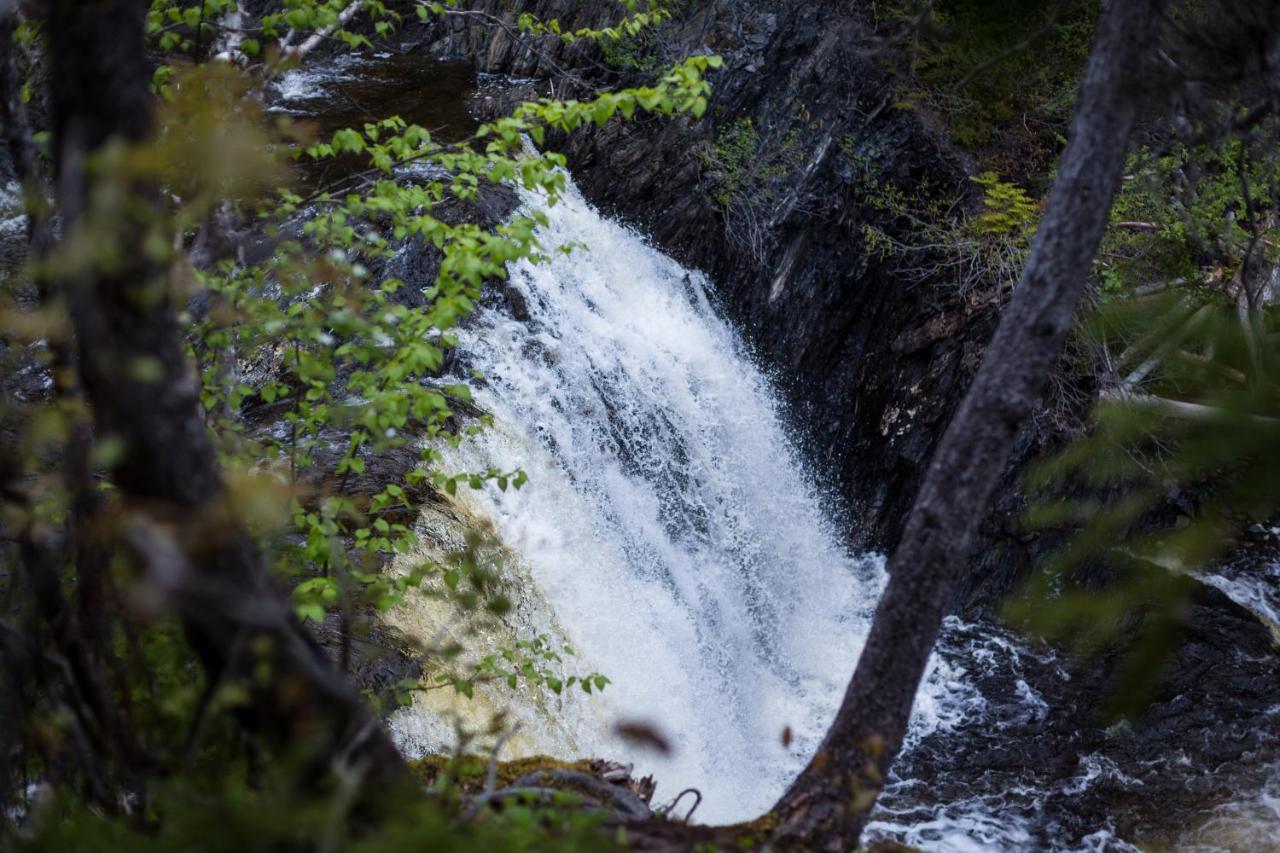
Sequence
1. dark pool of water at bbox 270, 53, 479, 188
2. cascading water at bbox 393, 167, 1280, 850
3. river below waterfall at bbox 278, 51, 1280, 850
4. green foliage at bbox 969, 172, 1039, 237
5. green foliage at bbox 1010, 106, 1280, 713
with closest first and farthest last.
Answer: green foliage at bbox 1010, 106, 1280, 713, river below waterfall at bbox 278, 51, 1280, 850, cascading water at bbox 393, 167, 1280, 850, green foliage at bbox 969, 172, 1039, 237, dark pool of water at bbox 270, 53, 479, 188

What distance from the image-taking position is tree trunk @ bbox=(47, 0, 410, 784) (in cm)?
181

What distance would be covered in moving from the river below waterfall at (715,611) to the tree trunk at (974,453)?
2.62m

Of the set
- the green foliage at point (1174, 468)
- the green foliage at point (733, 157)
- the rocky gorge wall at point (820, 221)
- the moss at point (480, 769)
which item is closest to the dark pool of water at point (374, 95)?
the rocky gorge wall at point (820, 221)

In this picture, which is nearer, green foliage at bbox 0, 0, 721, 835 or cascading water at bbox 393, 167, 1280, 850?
Result: green foliage at bbox 0, 0, 721, 835

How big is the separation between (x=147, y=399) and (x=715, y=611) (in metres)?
6.78

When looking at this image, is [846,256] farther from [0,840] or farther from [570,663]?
[0,840]

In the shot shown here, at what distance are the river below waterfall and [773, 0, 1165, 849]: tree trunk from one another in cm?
262

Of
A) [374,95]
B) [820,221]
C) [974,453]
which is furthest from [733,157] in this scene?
[974,453]

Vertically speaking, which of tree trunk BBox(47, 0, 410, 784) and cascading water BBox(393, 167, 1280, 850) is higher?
cascading water BBox(393, 167, 1280, 850)

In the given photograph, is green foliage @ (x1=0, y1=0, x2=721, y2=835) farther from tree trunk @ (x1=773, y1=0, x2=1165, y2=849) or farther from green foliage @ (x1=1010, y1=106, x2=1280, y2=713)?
green foliage @ (x1=1010, y1=106, x2=1280, y2=713)

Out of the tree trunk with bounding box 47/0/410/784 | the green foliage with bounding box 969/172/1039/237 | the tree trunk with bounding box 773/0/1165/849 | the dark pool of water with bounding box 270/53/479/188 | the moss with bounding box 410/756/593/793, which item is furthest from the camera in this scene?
the dark pool of water with bounding box 270/53/479/188

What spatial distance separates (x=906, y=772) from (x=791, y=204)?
5.71 meters

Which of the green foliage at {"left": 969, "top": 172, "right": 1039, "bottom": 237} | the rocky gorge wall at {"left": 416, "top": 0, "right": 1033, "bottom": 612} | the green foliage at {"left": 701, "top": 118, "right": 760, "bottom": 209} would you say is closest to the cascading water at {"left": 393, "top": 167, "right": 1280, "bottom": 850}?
the rocky gorge wall at {"left": 416, "top": 0, "right": 1033, "bottom": 612}

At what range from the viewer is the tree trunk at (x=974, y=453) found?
2973 mm
